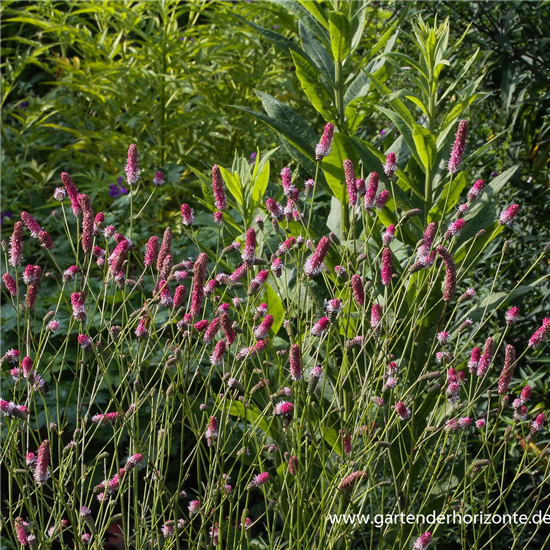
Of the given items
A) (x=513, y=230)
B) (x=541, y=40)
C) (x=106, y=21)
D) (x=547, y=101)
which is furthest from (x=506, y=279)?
(x=106, y=21)

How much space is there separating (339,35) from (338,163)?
0.41 m

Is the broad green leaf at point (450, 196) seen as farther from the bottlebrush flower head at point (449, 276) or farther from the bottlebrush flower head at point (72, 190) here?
the bottlebrush flower head at point (72, 190)

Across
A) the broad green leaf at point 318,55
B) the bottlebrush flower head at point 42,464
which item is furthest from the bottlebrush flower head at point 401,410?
the broad green leaf at point 318,55

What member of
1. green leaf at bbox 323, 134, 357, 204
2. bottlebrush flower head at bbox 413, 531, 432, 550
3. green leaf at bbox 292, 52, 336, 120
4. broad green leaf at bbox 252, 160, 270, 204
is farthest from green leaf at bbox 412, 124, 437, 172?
bottlebrush flower head at bbox 413, 531, 432, 550

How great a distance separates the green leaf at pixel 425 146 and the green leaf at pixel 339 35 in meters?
0.41

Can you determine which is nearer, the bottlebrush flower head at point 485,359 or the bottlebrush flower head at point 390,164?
the bottlebrush flower head at point 485,359

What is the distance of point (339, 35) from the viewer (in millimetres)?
2330

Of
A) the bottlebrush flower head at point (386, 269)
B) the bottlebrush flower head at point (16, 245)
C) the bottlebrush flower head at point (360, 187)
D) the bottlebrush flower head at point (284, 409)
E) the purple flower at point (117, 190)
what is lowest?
the purple flower at point (117, 190)

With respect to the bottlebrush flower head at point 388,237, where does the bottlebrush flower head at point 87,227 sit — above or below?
below

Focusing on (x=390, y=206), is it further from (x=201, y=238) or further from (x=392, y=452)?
(x=201, y=238)

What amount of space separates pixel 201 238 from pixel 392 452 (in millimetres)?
1525

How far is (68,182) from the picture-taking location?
190cm

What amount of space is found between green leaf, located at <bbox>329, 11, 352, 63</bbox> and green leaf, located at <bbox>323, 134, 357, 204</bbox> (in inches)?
12.5

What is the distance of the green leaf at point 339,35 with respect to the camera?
2287 millimetres
